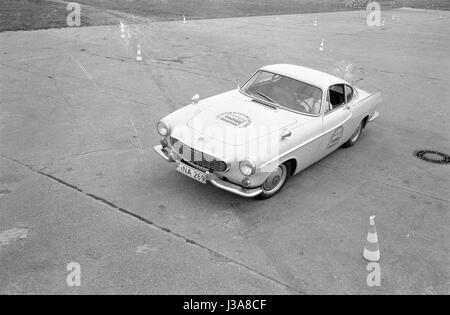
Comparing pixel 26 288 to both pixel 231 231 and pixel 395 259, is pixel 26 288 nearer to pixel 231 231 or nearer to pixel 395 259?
pixel 231 231

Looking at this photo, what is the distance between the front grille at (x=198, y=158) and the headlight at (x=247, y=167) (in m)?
0.22

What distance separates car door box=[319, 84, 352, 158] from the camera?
6909 mm

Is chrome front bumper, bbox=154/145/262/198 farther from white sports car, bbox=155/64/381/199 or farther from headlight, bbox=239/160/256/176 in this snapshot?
headlight, bbox=239/160/256/176

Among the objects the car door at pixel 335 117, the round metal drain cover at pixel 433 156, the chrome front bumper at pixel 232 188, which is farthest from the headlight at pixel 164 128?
the round metal drain cover at pixel 433 156

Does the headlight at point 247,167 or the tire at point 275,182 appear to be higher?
the headlight at point 247,167

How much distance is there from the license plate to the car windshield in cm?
185

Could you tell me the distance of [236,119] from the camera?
6.39 m

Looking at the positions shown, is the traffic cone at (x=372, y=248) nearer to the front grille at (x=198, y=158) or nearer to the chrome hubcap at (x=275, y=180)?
the chrome hubcap at (x=275, y=180)

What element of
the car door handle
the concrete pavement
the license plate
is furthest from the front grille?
the car door handle

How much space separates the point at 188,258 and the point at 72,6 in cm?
2208

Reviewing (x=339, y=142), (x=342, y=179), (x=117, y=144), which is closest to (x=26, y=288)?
(x=117, y=144)

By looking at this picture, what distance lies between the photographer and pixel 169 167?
6934 millimetres

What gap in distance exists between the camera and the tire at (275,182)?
19.8ft

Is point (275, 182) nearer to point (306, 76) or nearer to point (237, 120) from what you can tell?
point (237, 120)
